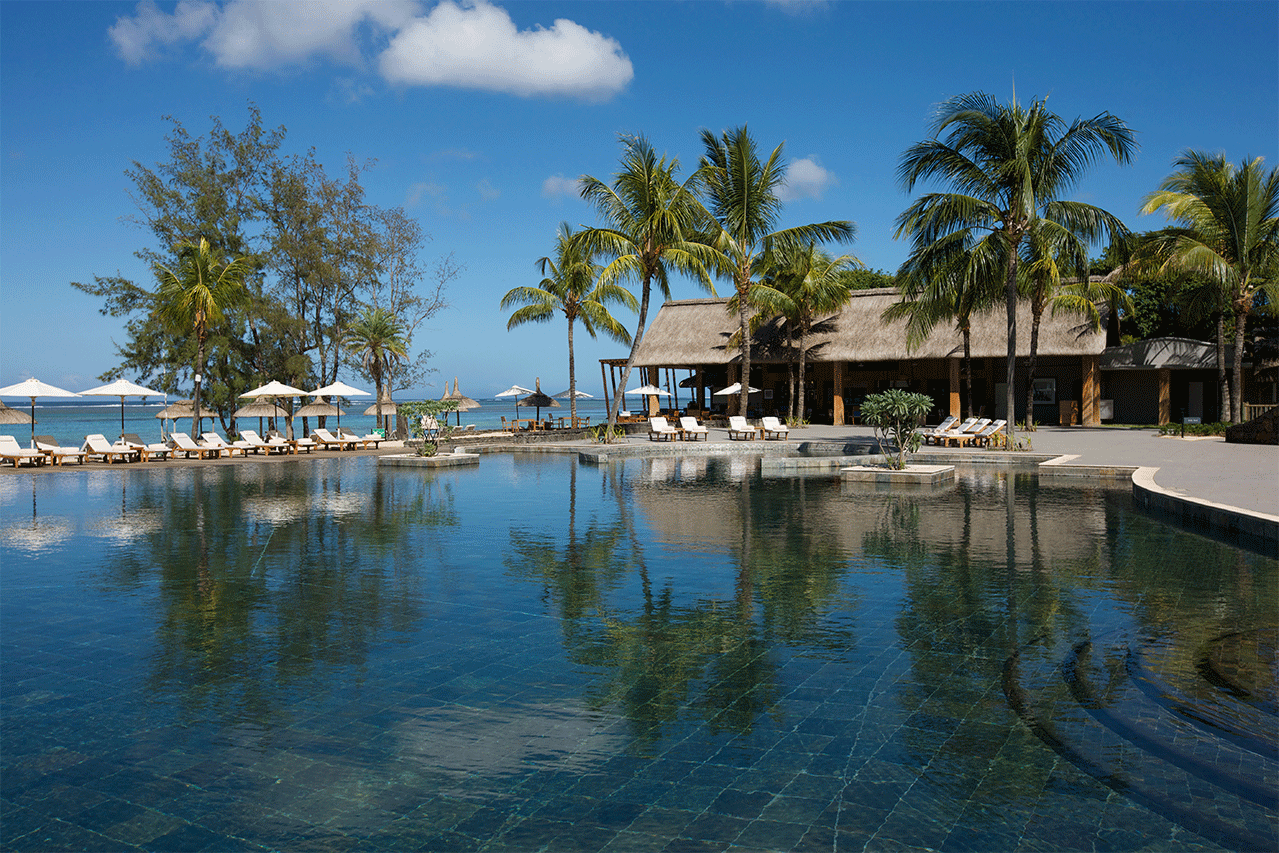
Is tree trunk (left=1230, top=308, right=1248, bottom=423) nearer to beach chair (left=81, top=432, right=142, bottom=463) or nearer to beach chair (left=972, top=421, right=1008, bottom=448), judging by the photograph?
beach chair (left=972, top=421, right=1008, bottom=448)

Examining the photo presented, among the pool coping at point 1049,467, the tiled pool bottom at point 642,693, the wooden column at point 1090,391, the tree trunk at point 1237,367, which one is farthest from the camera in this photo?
the wooden column at point 1090,391

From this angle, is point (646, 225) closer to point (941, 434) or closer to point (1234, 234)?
point (941, 434)

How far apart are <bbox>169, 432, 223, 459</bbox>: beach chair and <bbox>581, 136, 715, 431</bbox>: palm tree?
1095 centimetres

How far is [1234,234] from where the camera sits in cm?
2358

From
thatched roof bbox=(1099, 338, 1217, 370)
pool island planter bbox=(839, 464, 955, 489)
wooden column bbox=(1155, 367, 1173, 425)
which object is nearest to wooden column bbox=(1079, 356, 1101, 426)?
thatched roof bbox=(1099, 338, 1217, 370)

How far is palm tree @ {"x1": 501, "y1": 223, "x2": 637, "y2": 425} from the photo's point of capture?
2711 cm

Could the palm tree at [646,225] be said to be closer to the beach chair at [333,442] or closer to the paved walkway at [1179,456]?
the paved walkway at [1179,456]

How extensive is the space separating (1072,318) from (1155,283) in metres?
6.82

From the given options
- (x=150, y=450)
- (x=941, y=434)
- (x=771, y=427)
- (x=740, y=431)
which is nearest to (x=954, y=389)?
(x=771, y=427)

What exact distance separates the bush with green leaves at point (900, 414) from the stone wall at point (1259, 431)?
9.95 metres

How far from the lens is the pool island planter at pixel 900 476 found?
47.1 feet

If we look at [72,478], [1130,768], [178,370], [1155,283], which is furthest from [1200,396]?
[178,370]

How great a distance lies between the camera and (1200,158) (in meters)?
24.4

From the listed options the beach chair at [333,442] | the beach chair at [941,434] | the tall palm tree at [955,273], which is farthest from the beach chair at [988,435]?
the beach chair at [333,442]
